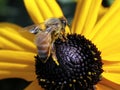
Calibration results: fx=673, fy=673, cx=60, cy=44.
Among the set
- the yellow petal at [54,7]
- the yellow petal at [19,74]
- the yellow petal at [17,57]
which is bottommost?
the yellow petal at [19,74]

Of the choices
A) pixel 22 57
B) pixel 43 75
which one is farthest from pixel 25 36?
pixel 43 75

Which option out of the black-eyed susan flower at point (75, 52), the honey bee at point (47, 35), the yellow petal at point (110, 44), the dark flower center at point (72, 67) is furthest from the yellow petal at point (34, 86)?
the yellow petal at point (110, 44)

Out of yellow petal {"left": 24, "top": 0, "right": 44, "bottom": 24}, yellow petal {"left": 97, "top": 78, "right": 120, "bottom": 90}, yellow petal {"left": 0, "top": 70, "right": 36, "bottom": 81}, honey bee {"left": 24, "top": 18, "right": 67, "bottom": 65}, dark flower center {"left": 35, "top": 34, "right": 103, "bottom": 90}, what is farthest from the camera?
yellow petal {"left": 24, "top": 0, "right": 44, "bottom": 24}

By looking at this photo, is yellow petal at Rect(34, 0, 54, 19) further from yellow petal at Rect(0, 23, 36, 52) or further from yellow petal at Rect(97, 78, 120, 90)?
yellow petal at Rect(97, 78, 120, 90)

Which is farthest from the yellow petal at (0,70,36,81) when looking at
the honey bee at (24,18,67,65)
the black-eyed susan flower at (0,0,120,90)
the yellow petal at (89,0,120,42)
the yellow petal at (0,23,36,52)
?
the yellow petal at (89,0,120,42)

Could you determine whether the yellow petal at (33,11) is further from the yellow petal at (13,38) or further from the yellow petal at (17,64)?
the yellow petal at (17,64)

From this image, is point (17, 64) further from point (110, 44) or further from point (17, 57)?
point (110, 44)
